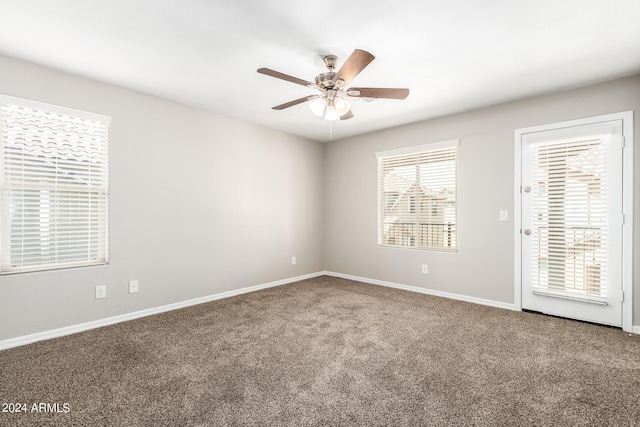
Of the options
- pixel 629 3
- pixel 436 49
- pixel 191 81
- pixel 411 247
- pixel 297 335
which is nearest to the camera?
pixel 629 3

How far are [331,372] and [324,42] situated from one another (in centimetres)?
241

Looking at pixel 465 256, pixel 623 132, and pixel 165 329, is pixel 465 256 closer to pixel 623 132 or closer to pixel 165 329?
pixel 623 132

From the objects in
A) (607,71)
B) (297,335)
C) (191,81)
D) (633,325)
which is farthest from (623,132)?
(191,81)

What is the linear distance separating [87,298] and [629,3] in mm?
4769

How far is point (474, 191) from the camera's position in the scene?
3.82 metres

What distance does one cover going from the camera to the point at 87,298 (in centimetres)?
291

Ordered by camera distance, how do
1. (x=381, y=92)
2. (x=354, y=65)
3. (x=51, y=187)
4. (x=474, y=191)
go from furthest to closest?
(x=474, y=191) → (x=51, y=187) → (x=381, y=92) → (x=354, y=65)

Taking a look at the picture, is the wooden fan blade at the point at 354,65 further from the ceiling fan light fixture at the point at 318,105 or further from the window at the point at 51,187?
the window at the point at 51,187

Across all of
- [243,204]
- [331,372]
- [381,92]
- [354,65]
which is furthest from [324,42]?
[243,204]

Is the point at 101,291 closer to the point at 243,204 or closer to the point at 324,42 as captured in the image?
→ the point at 243,204

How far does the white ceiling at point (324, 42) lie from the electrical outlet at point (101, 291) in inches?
79.6

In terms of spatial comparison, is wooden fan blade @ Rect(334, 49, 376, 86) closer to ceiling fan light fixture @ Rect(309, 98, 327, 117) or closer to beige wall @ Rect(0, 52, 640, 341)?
ceiling fan light fixture @ Rect(309, 98, 327, 117)

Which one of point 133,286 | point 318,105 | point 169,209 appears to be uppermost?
point 318,105

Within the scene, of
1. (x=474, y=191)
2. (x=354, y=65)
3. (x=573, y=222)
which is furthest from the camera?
(x=474, y=191)
